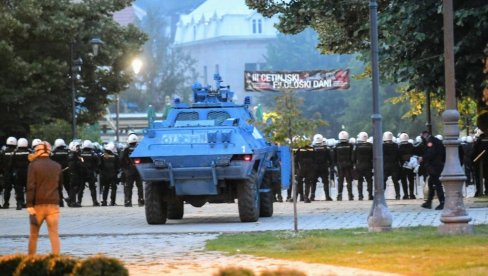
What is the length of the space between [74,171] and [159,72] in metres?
80.6

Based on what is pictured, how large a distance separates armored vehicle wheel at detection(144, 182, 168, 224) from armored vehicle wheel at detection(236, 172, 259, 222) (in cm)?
165

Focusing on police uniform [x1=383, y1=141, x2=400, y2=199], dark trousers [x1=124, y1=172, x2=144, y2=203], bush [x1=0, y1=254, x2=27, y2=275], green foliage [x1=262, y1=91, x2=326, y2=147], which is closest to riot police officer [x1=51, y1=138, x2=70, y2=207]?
dark trousers [x1=124, y1=172, x2=144, y2=203]

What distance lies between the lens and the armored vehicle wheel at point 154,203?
26.5 m

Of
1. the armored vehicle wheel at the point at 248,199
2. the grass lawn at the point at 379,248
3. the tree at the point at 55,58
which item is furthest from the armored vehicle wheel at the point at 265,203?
the tree at the point at 55,58

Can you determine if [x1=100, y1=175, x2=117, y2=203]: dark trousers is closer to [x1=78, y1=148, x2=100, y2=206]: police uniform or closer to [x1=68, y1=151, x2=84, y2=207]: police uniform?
[x1=78, y1=148, x2=100, y2=206]: police uniform

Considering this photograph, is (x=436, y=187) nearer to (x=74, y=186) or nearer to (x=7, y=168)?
(x=74, y=186)

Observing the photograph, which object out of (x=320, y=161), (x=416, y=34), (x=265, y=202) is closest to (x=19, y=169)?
(x=320, y=161)

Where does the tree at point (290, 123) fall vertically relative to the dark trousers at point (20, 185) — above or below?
above

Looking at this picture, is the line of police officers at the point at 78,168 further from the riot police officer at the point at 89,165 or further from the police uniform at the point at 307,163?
the police uniform at the point at 307,163

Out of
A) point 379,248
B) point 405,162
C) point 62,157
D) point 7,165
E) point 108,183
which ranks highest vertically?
point 62,157

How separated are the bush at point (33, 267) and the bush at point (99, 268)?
39cm

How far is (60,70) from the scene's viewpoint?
4688cm

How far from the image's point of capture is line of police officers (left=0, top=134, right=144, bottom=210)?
36.6m

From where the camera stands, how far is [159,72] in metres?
118
